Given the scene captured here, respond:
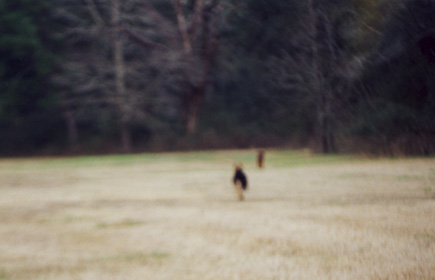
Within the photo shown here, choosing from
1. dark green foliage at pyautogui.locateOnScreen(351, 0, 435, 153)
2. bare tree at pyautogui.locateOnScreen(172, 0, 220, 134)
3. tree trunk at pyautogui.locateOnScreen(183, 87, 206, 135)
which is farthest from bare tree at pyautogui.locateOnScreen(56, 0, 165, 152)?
dark green foliage at pyautogui.locateOnScreen(351, 0, 435, 153)

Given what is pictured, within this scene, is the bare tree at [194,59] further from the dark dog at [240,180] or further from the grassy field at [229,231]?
the dark dog at [240,180]

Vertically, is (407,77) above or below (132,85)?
below

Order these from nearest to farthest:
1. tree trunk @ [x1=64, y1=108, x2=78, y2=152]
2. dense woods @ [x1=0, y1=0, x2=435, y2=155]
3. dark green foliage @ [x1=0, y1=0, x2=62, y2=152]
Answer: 1. dense woods @ [x1=0, y1=0, x2=435, y2=155]
2. dark green foliage @ [x1=0, y1=0, x2=62, y2=152]
3. tree trunk @ [x1=64, y1=108, x2=78, y2=152]

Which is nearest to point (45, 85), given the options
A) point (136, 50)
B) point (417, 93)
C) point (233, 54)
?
point (136, 50)

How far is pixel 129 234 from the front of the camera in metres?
9.91

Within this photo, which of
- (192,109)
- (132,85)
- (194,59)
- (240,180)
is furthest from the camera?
(192,109)

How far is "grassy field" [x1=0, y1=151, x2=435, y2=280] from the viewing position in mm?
7230

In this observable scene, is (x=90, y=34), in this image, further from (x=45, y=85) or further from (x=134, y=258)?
(x=134, y=258)

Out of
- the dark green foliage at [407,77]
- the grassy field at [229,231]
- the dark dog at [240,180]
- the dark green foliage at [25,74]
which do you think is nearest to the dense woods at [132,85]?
the dark green foliage at [25,74]

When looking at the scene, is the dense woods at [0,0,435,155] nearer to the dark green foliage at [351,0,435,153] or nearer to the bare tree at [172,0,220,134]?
the bare tree at [172,0,220,134]

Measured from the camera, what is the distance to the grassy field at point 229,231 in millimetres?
7230

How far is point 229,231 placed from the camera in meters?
10.0

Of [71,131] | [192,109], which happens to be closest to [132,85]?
[192,109]

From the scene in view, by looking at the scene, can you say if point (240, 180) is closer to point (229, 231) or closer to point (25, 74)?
point (229, 231)
